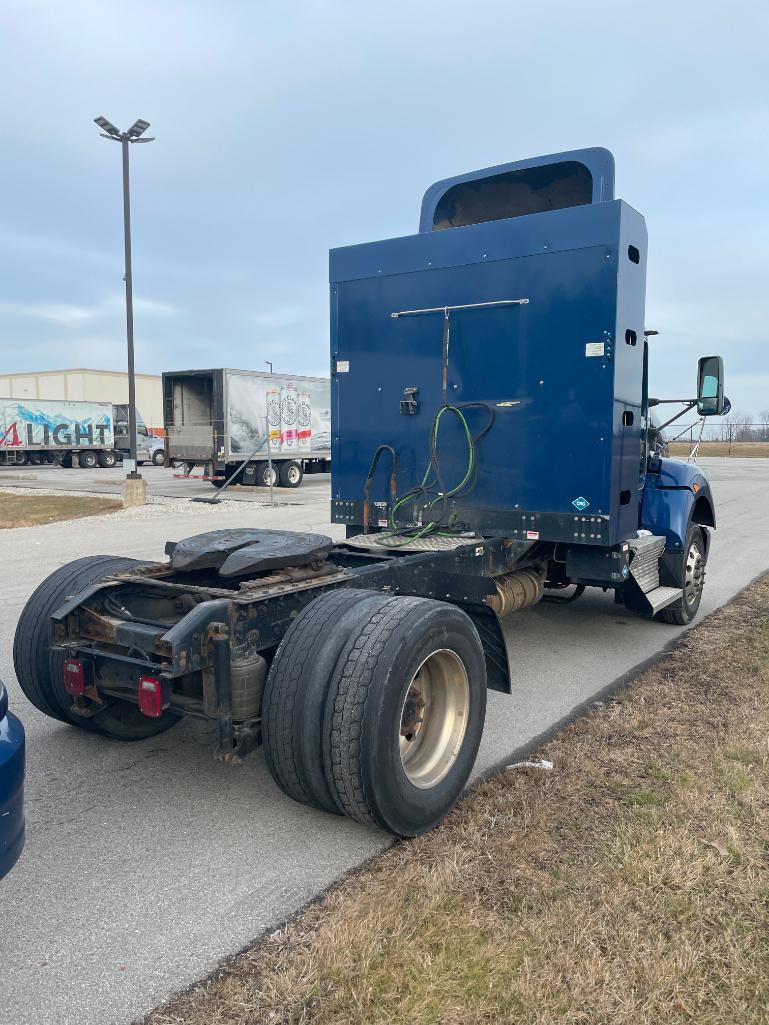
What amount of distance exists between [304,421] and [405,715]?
22.9m

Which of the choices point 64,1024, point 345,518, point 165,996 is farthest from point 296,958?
point 345,518

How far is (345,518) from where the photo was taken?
637 cm

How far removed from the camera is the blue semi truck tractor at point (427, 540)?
3.27 m

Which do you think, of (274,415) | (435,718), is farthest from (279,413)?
(435,718)

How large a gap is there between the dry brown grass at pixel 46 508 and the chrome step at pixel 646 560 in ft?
40.2

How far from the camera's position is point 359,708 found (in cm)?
314

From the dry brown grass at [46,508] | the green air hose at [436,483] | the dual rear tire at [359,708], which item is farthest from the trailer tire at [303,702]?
the dry brown grass at [46,508]

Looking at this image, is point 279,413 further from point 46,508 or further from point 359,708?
point 359,708

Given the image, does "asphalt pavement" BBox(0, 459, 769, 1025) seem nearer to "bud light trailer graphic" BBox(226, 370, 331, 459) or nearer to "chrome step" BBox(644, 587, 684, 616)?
"chrome step" BBox(644, 587, 684, 616)

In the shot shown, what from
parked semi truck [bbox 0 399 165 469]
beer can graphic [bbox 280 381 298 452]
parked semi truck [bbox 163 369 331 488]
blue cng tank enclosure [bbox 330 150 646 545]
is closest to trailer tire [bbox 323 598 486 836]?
blue cng tank enclosure [bbox 330 150 646 545]

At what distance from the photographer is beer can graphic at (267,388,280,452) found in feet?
80.7

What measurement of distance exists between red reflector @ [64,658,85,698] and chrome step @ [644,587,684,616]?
4.39 metres

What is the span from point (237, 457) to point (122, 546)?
38.6 feet

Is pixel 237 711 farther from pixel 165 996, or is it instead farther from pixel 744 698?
pixel 744 698
